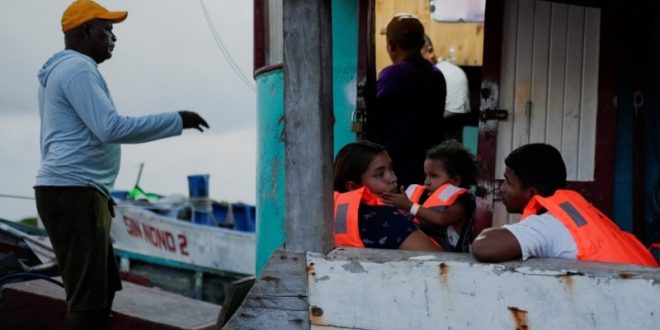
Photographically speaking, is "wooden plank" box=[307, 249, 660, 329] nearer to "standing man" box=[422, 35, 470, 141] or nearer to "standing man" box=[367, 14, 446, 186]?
"standing man" box=[367, 14, 446, 186]

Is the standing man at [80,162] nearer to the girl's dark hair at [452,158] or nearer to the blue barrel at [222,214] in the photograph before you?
the girl's dark hair at [452,158]

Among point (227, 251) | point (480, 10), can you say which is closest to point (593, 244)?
point (480, 10)

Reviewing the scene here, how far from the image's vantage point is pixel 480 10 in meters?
7.96

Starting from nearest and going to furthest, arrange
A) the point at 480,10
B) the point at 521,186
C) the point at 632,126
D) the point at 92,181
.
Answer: the point at 521,186 → the point at 92,181 → the point at 632,126 → the point at 480,10

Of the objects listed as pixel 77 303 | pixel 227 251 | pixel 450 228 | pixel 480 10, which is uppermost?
pixel 480 10

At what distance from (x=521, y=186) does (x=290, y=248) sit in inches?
38.5

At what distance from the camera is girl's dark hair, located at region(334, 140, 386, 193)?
3736 mm

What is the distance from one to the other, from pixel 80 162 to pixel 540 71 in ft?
8.83

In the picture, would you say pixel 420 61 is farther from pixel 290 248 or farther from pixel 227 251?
pixel 227 251

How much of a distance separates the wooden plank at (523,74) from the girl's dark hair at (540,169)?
1.76 meters

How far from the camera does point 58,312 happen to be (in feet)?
17.0

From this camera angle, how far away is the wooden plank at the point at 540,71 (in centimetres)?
491

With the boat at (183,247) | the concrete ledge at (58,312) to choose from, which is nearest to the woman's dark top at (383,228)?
the concrete ledge at (58,312)

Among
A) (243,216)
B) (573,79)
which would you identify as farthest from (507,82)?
(243,216)
